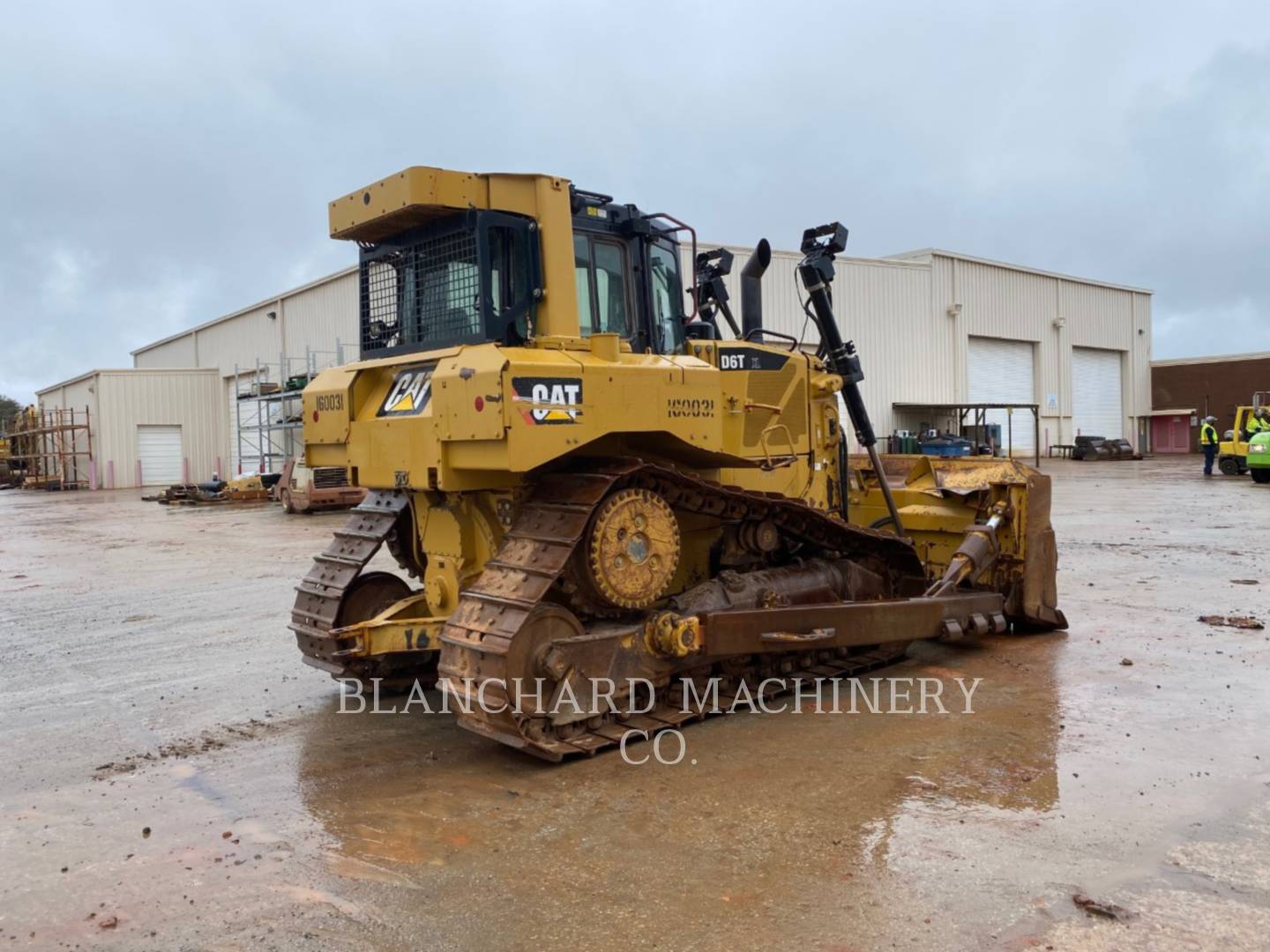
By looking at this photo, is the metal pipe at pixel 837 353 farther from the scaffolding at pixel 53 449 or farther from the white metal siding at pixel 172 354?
the white metal siding at pixel 172 354

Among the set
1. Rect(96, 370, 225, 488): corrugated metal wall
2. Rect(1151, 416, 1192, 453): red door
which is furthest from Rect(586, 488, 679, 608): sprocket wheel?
Rect(1151, 416, 1192, 453): red door

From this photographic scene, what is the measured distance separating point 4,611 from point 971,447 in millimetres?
29039

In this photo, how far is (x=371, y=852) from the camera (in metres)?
4.19

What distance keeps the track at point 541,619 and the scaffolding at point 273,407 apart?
80.9ft

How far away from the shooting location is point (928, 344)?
3816 centimetres

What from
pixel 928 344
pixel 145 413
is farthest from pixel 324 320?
pixel 928 344

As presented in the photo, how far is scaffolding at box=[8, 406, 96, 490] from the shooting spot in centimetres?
4378

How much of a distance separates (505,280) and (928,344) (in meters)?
34.7

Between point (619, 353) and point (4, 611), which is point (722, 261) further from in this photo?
point (4, 611)

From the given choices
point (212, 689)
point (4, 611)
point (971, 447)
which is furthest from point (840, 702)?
point (971, 447)

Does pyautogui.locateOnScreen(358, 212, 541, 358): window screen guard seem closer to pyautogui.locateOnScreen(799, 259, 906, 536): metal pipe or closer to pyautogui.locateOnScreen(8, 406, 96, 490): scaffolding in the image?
pyautogui.locateOnScreen(799, 259, 906, 536): metal pipe

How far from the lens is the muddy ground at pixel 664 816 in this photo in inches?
140

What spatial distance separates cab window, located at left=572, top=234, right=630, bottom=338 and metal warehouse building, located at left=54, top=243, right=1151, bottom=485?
999 inches

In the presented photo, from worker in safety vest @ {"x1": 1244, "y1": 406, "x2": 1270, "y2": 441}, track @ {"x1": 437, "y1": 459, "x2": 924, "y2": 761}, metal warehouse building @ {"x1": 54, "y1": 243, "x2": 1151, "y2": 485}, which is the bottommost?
track @ {"x1": 437, "y1": 459, "x2": 924, "y2": 761}
